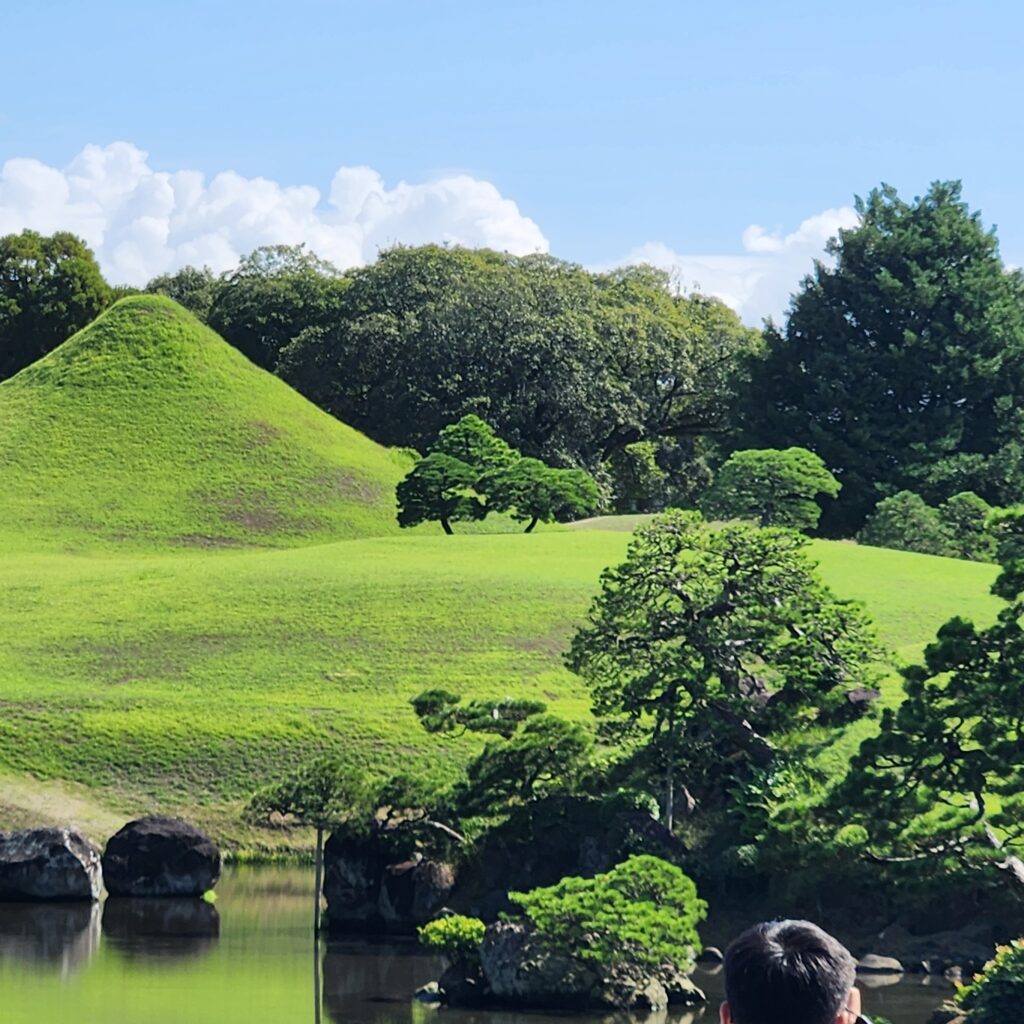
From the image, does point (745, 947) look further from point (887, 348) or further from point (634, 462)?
point (634, 462)

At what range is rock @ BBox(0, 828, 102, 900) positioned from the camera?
31000mm

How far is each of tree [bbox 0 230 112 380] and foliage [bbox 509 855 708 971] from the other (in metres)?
79.5

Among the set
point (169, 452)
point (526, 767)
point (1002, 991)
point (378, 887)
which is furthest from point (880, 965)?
point (169, 452)

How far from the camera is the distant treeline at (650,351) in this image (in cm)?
7338

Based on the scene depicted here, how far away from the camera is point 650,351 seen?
87750mm

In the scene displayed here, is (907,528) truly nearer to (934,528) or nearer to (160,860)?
(934,528)

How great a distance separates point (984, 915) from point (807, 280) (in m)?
54.5

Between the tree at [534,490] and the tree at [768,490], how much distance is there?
21.4 ft

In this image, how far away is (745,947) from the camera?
15.3 ft

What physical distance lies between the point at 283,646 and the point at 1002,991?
103 ft

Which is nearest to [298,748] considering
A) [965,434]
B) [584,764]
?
[584,764]

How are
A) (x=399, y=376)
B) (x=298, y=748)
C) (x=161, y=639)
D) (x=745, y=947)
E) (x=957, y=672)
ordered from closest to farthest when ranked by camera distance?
(x=745, y=947), (x=957, y=672), (x=298, y=748), (x=161, y=639), (x=399, y=376)

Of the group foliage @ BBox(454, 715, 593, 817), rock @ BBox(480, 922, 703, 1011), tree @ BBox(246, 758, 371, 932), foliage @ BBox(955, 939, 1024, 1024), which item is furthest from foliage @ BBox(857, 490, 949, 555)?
foliage @ BBox(955, 939, 1024, 1024)

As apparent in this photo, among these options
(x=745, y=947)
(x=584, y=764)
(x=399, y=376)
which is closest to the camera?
(x=745, y=947)
